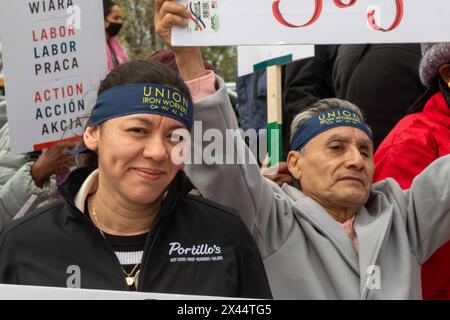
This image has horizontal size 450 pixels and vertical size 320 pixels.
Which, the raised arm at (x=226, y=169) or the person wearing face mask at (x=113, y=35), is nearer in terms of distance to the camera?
the raised arm at (x=226, y=169)

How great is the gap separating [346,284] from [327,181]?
1.55ft

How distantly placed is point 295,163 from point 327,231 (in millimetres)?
422

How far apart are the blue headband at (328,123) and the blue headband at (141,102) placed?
36.7 inches

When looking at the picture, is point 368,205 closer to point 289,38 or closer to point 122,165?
point 289,38

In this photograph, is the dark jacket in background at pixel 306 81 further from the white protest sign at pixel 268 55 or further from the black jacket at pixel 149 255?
the black jacket at pixel 149 255

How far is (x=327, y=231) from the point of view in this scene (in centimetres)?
356

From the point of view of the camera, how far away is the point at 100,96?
9.86 feet

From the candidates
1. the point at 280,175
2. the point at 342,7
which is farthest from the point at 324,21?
the point at 280,175

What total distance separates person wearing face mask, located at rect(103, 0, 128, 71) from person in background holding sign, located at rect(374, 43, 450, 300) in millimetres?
1800

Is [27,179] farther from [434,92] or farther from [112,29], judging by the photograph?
[434,92]

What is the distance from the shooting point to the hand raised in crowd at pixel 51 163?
430cm

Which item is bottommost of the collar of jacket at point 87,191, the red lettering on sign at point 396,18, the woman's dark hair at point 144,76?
the collar of jacket at point 87,191

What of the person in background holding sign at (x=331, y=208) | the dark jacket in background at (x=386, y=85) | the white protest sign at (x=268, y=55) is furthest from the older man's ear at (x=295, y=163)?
the white protest sign at (x=268, y=55)
